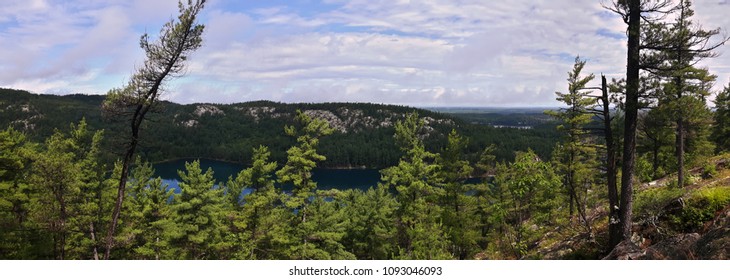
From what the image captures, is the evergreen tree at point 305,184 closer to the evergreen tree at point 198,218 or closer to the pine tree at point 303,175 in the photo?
the pine tree at point 303,175

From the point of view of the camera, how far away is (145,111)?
13.5 meters

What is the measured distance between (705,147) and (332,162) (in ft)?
454

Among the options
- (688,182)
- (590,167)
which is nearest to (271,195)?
(590,167)

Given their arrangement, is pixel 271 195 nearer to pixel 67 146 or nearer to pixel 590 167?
pixel 67 146

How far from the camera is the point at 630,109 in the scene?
11.9 metres

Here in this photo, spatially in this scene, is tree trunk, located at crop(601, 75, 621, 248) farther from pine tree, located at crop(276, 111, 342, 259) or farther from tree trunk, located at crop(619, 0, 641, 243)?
pine tree, located at crop(276, 111, 342, 259)

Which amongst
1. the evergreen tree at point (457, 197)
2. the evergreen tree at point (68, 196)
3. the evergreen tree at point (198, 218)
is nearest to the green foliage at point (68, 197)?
the evergreen tree at point (68, 196)

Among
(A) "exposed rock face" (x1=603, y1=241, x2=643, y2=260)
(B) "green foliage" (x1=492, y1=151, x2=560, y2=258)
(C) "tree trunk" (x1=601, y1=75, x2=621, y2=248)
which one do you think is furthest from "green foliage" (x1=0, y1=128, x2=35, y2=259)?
(C) "tree trunk" (x1=601, y1=75, x2=621, y2=248)

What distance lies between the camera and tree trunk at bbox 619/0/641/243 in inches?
456

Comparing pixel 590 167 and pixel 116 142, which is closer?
pixel 116 142

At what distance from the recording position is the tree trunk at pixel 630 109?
38.0ft

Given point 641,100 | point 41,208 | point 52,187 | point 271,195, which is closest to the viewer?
point 641,100

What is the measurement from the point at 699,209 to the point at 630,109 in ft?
13.1

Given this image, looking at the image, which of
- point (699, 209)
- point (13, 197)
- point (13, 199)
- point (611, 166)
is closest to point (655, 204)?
point (699, 209)
